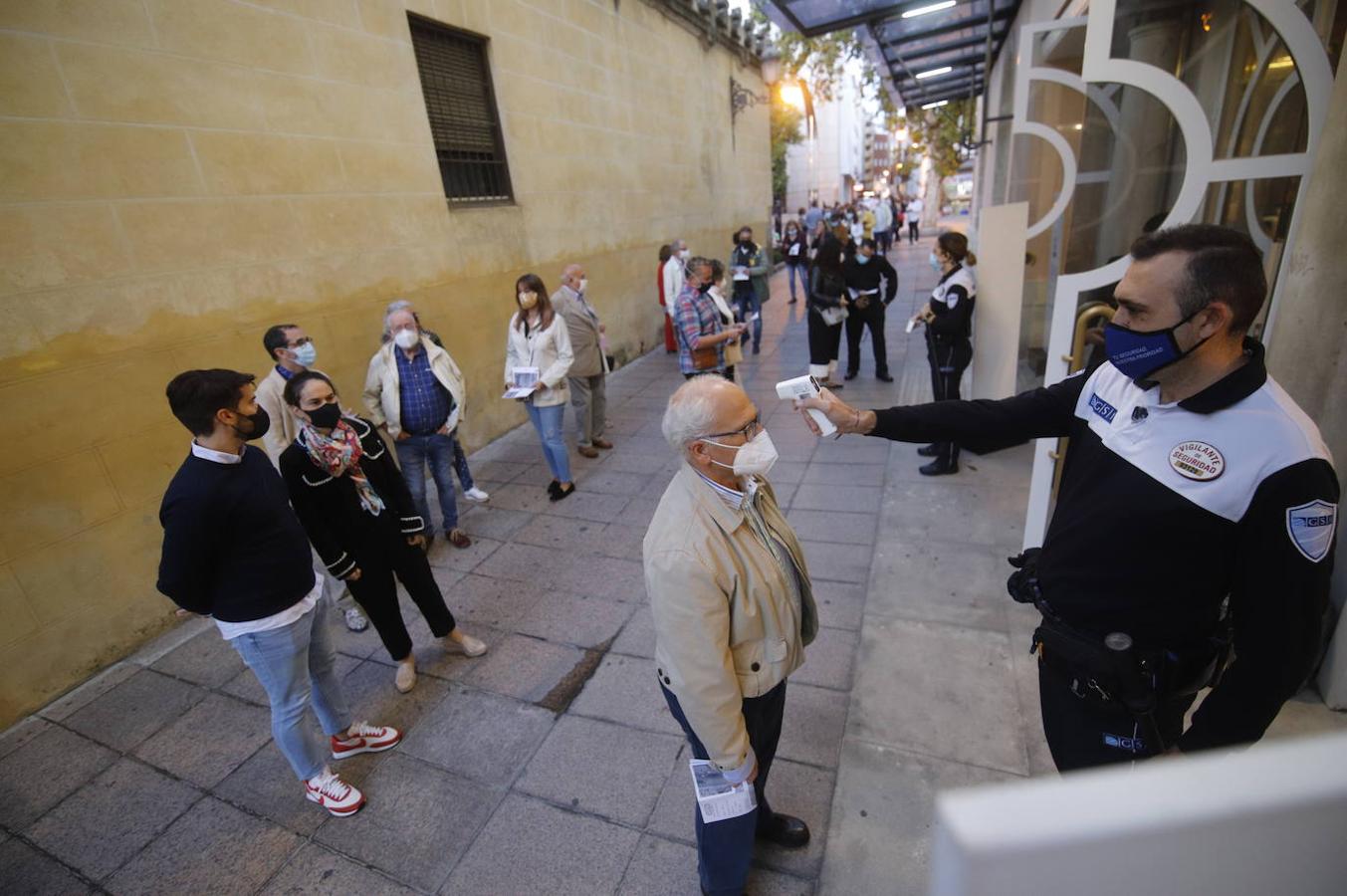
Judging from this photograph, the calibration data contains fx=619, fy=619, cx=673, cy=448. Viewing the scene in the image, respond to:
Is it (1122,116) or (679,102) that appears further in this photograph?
(679,102)

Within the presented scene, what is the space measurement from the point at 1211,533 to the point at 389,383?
446 centimetres

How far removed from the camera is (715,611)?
1663 millimetres

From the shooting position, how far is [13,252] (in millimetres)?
3334

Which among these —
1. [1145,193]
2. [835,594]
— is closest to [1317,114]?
[835,594]

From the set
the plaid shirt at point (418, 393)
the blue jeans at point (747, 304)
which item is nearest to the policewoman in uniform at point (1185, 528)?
the plaid shirt at point (418, 393)

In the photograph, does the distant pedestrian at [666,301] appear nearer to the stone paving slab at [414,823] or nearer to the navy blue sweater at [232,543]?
the navy blue sweater at [232,543]

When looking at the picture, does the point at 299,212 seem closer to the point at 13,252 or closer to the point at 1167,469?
the point at 13,252

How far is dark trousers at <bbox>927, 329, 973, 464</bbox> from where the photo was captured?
525cm

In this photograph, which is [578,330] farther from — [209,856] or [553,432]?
[209,856]

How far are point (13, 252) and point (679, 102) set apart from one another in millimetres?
10121

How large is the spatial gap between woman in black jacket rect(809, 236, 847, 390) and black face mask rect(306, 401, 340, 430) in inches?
205

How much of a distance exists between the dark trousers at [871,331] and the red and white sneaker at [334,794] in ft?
21.7

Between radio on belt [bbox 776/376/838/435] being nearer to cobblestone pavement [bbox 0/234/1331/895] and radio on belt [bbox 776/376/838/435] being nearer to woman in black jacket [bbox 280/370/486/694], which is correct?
cobblestone pavement [bbox 0/234/1331/895]

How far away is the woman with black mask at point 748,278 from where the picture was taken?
30.2ft
